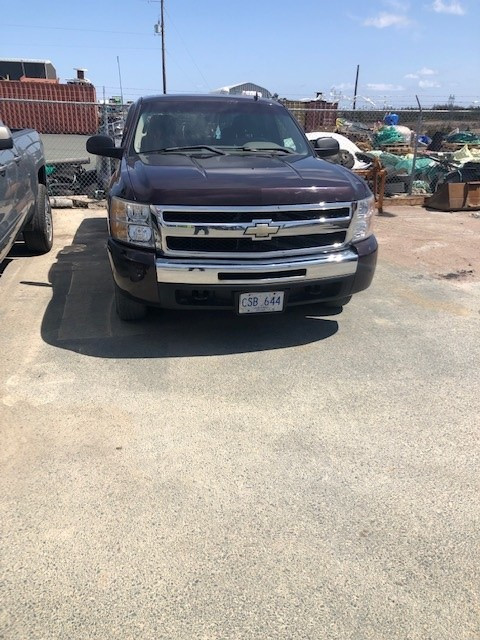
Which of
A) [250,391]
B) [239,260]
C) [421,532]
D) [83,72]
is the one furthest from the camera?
[83,72]

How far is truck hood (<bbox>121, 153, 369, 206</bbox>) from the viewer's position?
11.9 ft

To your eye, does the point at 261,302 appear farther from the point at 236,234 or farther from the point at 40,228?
the point at 40,228

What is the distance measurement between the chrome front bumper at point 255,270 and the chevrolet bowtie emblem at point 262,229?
0.19m

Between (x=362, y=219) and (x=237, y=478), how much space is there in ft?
7.69

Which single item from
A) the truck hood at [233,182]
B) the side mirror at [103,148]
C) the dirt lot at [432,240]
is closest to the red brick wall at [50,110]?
the dirt lot at [432,240]

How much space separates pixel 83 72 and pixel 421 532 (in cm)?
3199

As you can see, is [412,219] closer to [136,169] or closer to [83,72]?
[136,169]

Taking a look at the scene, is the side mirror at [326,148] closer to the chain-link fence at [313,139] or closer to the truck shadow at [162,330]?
the truck shadow at [162,330]

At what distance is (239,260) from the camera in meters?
3.79

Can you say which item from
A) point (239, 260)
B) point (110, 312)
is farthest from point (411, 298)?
point (110, 312)

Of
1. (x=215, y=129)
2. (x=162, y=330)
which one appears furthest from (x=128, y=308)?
(x=215, y=129)

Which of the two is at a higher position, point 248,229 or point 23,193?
point 248,229

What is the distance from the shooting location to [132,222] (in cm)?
376

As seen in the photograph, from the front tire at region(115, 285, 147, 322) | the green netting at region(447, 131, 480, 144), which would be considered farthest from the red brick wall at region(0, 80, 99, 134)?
the front tire at region(115, 285, 147, 322)
